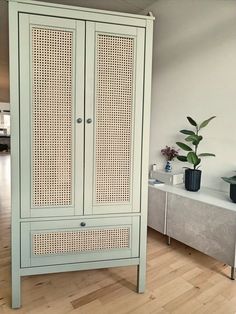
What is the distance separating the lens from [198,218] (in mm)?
2182

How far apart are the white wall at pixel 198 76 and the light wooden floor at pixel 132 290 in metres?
0.88

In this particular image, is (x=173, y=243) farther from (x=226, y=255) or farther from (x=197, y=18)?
(x=197, y=18)

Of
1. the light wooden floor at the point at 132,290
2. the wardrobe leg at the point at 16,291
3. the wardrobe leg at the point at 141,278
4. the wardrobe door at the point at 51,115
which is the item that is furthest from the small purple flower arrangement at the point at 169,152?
the wardrobe leg at the point at 16,291

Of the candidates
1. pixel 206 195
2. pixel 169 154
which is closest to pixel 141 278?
pixel 206 195

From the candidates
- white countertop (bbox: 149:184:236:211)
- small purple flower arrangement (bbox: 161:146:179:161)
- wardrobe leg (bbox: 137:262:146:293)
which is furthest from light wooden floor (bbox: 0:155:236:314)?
small purple flower arrangement (bbox: 161:146:179:161)

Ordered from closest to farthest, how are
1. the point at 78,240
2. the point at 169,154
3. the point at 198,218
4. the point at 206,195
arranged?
the point at 78,240, the point at 198,218, the point at 206,195, the point at 169,154

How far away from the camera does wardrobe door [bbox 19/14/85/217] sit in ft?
4.92

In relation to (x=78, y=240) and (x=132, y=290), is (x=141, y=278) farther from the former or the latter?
(x=78, y=240)

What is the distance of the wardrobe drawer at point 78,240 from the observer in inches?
63.2

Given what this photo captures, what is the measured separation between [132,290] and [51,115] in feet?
4.54

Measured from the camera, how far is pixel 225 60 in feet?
7.77

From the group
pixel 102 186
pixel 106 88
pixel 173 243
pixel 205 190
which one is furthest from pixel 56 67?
pixel 173 243

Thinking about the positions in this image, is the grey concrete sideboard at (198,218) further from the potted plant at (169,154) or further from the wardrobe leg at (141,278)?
the wardrobe leg at (141,278)

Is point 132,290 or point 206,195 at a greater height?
point 206,195
